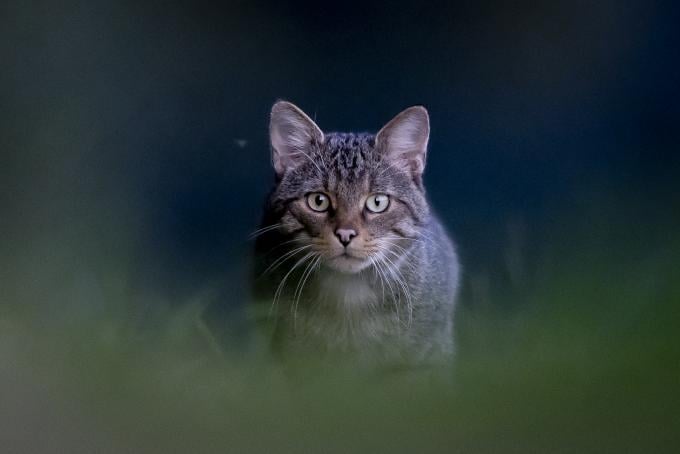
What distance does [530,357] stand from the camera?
1.81 m

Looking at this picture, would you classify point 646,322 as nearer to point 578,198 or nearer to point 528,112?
point 578,198

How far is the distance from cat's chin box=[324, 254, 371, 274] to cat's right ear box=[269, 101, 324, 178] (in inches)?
14.9

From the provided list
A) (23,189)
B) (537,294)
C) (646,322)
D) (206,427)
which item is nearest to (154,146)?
(23,189)

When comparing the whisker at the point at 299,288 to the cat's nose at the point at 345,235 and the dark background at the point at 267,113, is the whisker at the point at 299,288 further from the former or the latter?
the dark background at the point at 267,113

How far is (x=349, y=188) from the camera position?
2.57m

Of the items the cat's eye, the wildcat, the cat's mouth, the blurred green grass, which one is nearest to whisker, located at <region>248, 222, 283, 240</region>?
the wildcat

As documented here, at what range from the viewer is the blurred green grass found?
1.48 m

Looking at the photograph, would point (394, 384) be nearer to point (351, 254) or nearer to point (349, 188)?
point (351, 254)

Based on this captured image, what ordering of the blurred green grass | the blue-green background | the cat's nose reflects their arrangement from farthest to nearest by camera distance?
the cat's nose < the blue-green background < the blurred green grass

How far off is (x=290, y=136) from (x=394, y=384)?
89 cm

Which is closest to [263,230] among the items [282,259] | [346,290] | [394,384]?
[282,259]

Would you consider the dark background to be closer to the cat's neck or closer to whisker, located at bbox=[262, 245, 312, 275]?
whisker, located at bbox=[262, 245, 312, 275]

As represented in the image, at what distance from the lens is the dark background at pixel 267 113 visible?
2578 mm

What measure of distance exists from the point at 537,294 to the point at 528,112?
2.25 feet
